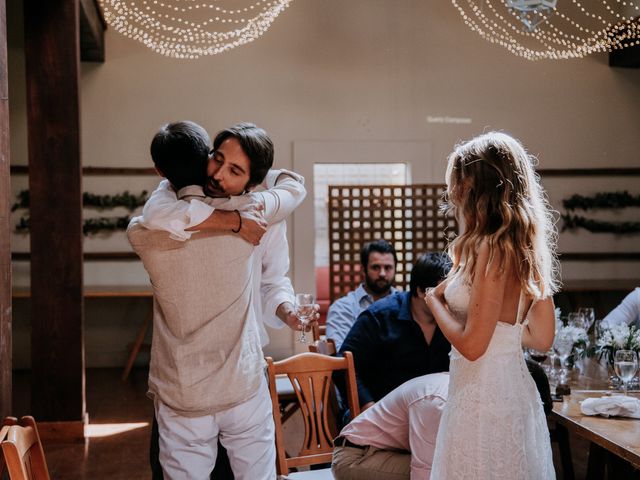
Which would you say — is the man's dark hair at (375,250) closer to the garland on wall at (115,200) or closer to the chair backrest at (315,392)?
the chair backrest at (315,392)

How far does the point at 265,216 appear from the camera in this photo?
1914 mm

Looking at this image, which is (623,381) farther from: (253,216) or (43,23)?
(43,23)

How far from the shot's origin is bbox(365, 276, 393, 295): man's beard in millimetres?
4625

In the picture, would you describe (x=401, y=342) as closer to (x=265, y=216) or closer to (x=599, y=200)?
(x=265, y=216)

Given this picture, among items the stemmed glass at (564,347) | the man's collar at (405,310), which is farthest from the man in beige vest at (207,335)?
the stemmed glass at (564,347)

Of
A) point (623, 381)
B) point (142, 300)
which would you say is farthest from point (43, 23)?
point (623, 381)

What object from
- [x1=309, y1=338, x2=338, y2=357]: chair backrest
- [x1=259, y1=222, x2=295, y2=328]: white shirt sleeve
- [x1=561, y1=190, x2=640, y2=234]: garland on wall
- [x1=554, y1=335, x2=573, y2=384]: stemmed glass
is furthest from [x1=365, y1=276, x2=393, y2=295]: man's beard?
[x1=561, y1=190, x2=640, y2=234]: garland on wall

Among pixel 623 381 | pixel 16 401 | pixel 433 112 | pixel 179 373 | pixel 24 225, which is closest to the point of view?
pixel 179 373

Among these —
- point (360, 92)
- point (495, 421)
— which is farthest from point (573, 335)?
point (360, 92)

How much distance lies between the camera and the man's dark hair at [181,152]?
1.71 metres

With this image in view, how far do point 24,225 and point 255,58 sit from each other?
2757 millimetres

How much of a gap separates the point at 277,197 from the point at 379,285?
2734 mm

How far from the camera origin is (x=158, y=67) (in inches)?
269

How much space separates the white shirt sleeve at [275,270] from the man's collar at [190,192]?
0.42 metres
